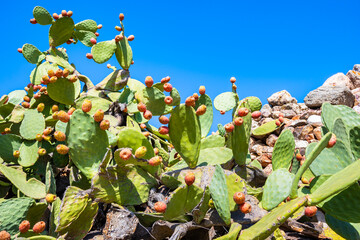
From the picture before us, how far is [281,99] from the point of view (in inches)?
270

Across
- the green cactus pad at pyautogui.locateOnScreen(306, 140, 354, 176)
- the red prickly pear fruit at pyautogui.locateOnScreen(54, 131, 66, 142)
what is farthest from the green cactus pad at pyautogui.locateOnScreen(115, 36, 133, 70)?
the green cactus pad at pyautogui.locateOnScreen(306, 140, 354, 176)

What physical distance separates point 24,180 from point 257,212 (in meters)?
1.47

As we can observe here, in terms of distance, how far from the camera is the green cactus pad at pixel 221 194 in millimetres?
1363

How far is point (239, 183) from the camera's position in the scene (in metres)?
1.52

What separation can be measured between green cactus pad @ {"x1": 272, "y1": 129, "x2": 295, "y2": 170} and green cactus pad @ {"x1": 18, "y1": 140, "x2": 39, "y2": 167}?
1.64 m

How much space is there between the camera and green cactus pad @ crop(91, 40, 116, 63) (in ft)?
8.96

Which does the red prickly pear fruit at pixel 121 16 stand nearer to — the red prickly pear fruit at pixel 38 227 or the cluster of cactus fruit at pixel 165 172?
the cluster of cactus fruit at pixel 165 172

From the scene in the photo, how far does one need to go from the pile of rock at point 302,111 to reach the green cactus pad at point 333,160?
1687 millimetres

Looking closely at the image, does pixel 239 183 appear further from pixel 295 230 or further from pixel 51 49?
pixel 51 49

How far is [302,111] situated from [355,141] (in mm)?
5105

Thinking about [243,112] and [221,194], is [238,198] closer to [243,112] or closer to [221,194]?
[221,194]

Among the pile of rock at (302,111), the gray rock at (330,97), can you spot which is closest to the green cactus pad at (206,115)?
the pile of rock at (302,111)

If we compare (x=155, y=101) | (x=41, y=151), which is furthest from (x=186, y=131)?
(x=41, y=151)

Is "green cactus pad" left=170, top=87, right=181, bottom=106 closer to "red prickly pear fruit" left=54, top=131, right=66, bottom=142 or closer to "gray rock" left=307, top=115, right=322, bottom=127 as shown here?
"red prickly pear fruit" left=54, top=131, right=66, bottom=142
